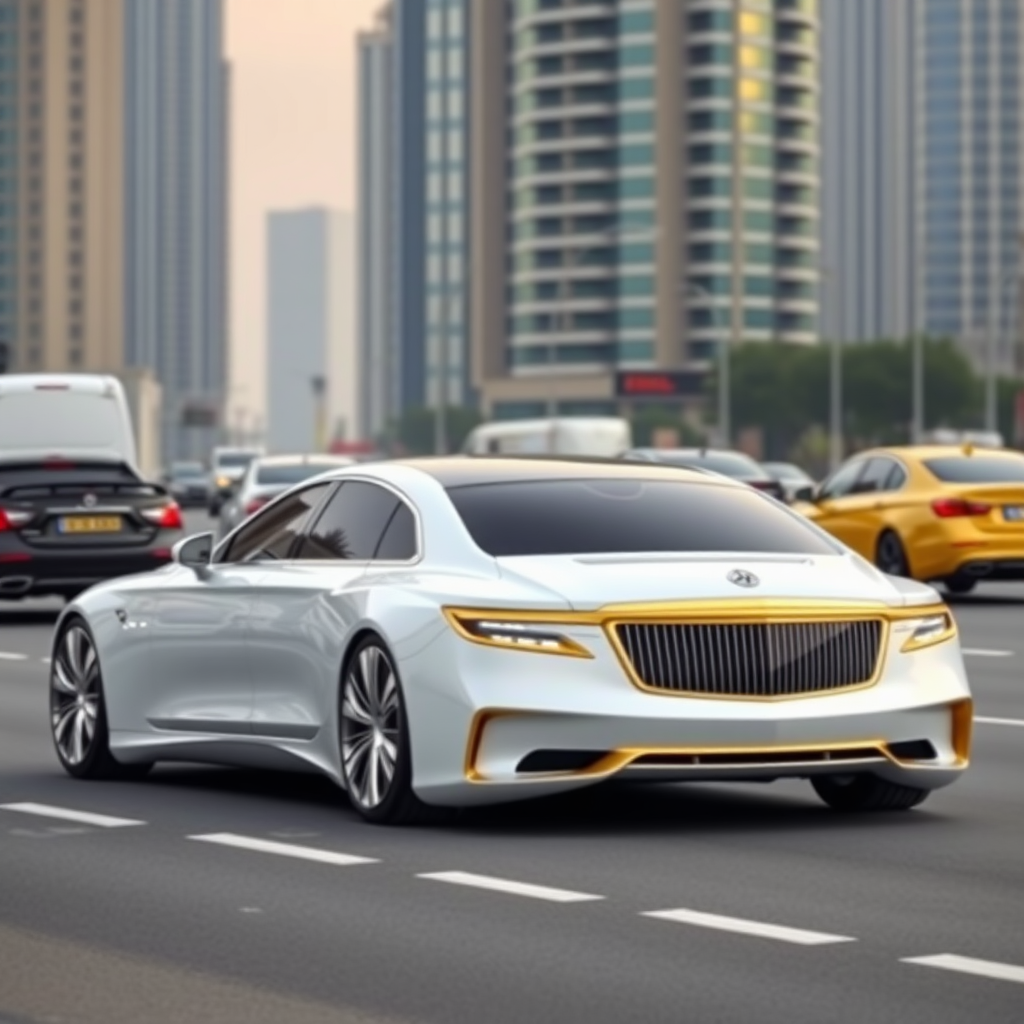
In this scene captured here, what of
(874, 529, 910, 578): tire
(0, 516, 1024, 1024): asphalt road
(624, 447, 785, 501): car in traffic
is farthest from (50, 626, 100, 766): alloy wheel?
(624, 447, 785, 501): car in traffic

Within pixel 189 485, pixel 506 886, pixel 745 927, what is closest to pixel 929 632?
pixel 506 886

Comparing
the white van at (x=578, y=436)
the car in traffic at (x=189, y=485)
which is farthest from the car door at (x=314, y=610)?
the white van at (x=578, y=436)

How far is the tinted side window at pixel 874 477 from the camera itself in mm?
29547

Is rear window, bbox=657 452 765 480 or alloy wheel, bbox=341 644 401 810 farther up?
alloy wheel, bbox=341 644 401 810

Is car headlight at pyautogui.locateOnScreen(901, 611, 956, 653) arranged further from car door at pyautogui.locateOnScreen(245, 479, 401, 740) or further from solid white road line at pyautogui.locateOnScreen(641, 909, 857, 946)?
solid white road line at pyautogui.locateOnScreen(641, 909, 857, 946)

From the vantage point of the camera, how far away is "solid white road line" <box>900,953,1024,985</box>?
7402 mm

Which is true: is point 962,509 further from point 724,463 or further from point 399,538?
point 399,538

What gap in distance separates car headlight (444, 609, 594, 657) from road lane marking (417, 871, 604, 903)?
1.06 m

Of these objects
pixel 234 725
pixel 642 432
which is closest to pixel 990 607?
pixel 234 725

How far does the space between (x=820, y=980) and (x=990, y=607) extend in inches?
838

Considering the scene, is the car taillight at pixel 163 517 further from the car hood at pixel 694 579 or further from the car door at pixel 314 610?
the car hood at pixel 694 579

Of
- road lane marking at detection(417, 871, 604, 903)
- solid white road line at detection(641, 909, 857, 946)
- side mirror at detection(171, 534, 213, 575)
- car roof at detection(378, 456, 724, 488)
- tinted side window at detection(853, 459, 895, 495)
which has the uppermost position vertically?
car roof at detection(378, 456, 724, 488)

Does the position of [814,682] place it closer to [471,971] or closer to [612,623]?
[612,623]

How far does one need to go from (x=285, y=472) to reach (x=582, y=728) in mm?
32447
